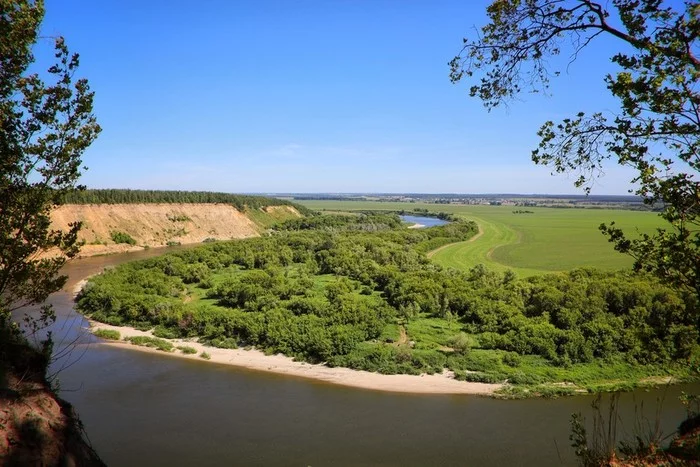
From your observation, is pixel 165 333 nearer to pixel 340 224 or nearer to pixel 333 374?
pixel 333 374

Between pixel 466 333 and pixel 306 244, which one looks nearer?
pixel 466 333

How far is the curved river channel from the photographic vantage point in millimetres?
17891

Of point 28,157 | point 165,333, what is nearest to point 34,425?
point 28,157

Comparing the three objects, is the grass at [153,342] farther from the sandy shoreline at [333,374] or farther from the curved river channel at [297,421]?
the curved river channel at [297,421]

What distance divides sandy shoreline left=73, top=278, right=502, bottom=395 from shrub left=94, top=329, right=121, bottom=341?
0.53 m

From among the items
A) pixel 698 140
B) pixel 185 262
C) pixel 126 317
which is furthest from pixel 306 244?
pixel 698 140

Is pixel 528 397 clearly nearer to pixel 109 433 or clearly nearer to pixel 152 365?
pixel 109 433

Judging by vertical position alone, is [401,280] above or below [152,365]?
above

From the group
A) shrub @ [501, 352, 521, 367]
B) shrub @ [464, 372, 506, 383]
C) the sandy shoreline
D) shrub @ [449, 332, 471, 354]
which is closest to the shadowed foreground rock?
the sandy shoreline

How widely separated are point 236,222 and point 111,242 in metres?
33.9

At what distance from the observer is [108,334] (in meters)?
32.1

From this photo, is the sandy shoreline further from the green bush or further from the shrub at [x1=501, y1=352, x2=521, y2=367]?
the shrub at [x1=501, y1=352, x2=521, y2=367]

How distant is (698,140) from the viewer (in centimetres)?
575

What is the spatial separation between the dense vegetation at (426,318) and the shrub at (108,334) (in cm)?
242
